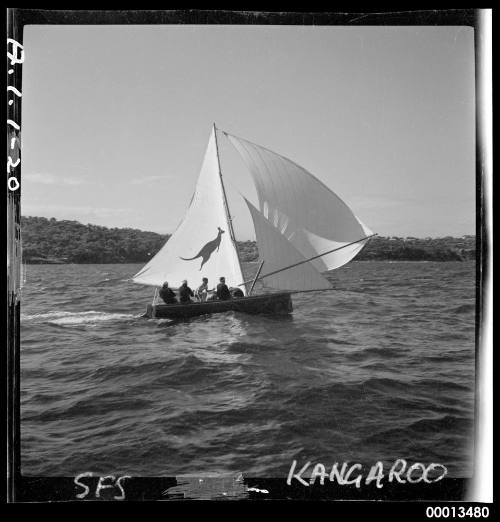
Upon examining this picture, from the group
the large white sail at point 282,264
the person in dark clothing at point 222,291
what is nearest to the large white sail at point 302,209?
the large white sail at point 282,264

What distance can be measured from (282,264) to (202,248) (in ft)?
5.57

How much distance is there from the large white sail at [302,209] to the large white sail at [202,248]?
2.14ft

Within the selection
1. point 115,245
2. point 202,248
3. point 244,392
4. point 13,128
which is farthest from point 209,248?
point 13,128

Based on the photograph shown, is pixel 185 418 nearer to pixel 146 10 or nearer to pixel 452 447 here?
pixel 452 447

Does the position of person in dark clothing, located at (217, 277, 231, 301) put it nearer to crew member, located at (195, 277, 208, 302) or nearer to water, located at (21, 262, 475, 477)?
crew member, located at (195, 277, 208, 302)

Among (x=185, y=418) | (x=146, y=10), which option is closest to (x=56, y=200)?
(x=146, y=10)

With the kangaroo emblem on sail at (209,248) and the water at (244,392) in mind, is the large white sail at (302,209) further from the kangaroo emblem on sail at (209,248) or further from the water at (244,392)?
the kangaroo emblem on sail at (209,248)

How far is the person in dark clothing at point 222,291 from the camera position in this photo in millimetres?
9938

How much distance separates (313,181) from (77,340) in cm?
404

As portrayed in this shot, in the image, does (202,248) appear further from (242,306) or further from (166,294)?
(242,306)

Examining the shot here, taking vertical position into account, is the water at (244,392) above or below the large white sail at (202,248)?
below

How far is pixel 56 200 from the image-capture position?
5.89 metres

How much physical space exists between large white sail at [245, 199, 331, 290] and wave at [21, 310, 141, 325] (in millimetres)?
2957

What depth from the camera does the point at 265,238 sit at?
8906 mm
